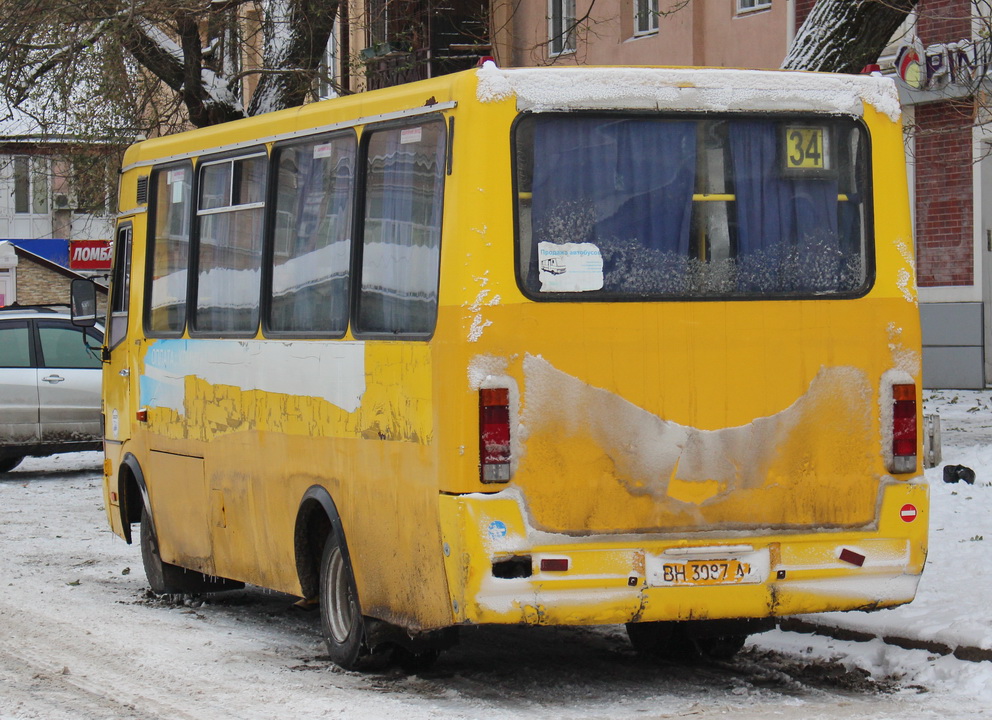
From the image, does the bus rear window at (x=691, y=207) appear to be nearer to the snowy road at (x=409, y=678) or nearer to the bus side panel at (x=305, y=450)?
the bus side panel at (x=305, y=450)

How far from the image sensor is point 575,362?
24.0 ft

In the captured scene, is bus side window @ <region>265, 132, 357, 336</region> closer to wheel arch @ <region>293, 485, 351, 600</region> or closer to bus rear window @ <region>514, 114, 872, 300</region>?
wheel arch @ <region>293, 485, 351, 600</region>

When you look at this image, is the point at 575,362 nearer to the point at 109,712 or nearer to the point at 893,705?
the point at 893,705

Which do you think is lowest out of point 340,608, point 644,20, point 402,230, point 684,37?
point 340,608

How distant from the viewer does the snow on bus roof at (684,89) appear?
7.40 m

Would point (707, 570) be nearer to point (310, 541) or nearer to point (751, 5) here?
point (310, 541)

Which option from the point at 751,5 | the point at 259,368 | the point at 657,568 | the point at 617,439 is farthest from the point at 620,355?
the point at 751,5

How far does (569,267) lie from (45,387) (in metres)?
13.6

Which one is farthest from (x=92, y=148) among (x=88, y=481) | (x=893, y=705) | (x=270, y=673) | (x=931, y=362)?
(x=893, y=705)

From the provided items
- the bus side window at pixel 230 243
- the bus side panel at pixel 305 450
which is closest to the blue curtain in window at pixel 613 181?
the bus side panel at pixel 305 450

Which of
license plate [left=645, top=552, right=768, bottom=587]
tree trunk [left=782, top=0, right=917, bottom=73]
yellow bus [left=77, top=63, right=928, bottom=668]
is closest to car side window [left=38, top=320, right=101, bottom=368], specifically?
tree trunk [left=782, top=0, right=917, bottom=73]

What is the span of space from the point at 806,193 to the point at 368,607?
8.68 feet

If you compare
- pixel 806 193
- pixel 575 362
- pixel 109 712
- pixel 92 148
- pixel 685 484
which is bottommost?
pixel 109 712

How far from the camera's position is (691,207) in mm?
7590
